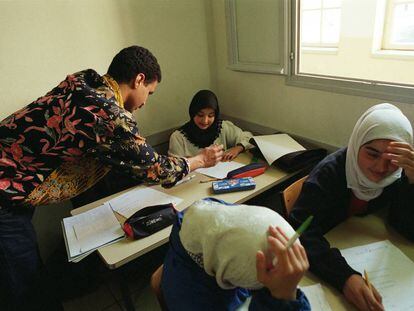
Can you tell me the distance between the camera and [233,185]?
1.51m

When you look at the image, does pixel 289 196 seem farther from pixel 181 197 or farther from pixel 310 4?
pixel 310 4

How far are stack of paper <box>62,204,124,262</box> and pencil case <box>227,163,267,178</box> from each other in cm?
64

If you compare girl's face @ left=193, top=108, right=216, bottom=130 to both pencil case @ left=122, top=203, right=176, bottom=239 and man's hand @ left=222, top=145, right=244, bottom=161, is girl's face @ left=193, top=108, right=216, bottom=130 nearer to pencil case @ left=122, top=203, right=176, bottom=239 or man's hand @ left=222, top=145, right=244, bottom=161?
man's hand @ left=222, top=145, right=244, bottom=161

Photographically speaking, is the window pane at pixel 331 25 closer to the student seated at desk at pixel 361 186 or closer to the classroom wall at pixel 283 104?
the classroom wall at pixel 283 104

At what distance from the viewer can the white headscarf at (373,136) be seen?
110 cm

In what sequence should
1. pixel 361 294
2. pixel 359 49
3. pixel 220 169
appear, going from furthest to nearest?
1. pixel 359 49
2. pixel 220 169
3. pixel 361 294

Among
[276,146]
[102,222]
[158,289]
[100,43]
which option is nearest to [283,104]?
[276,146]

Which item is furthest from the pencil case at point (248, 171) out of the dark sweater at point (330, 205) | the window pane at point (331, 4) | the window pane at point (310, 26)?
the window pane at point (331, 4)

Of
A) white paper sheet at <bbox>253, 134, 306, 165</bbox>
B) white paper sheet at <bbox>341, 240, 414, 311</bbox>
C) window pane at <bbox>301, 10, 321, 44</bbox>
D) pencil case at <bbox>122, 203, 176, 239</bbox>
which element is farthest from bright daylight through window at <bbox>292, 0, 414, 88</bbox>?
pencil case at <bbox>122, 203, 176, 239</bbox>

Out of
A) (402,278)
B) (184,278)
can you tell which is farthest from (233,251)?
(402,278)

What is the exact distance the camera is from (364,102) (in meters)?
1.62

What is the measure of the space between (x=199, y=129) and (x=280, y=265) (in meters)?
1.58

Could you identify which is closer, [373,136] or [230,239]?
[230,239]

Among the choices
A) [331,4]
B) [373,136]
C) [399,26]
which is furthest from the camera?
[331,4]
